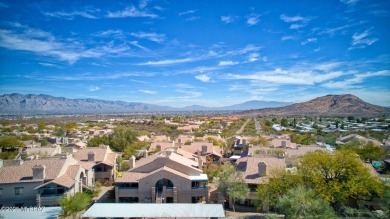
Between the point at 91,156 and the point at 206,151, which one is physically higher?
the point at 91,156

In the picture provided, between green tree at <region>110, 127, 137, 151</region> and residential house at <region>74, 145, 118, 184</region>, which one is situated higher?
green tree at <region>110, 127, 137, 151</region>

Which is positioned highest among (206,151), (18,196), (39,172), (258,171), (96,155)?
(96,155)

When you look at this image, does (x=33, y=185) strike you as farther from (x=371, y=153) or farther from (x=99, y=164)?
(x=371, y=153)

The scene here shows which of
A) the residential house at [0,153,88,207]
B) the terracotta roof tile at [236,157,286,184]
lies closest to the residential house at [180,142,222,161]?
the terracotta roof tile at [236,157,286,184]

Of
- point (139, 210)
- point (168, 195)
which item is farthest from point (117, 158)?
point (139, 210)

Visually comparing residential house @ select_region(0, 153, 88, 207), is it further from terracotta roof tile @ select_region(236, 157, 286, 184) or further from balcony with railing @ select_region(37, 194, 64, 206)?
terracotta roof tile @ select_region(236, 157, 286, 184)

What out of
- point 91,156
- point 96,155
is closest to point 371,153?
point 96,155

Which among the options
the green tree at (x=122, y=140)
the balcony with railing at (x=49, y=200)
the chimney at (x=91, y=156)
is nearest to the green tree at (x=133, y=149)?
the green tree at (x=122, y=140)

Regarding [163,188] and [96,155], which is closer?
[163,188]
